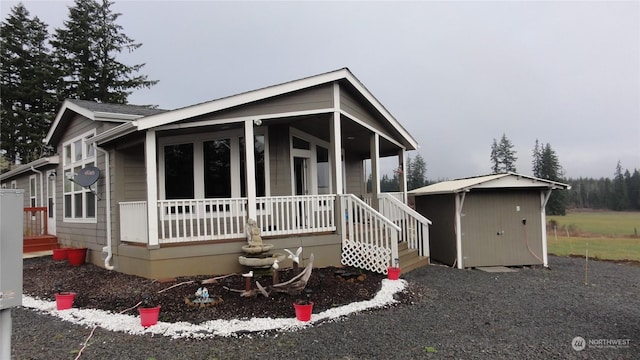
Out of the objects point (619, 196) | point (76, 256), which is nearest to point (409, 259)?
point (76, 256)

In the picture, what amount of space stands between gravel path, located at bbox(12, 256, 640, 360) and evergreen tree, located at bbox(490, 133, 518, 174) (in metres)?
58.9

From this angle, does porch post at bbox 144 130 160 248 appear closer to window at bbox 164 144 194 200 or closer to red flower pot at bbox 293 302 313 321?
window at bbox 164 144 194 200

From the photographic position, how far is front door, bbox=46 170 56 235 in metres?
11.0

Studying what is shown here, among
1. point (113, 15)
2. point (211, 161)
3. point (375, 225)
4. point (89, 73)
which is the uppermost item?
point (113, 15)

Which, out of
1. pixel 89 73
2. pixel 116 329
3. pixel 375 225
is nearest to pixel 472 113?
pixel 375 225

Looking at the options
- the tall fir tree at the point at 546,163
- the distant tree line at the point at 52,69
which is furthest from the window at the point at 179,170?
the tall fir tree at the point at 546,163

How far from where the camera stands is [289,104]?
7.38m

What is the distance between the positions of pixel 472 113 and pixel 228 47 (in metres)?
25.2

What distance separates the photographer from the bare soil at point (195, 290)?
4719 millimetres

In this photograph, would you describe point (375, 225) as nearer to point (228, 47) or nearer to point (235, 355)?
point (235, 355)

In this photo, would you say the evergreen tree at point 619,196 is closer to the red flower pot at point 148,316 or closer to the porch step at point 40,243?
the red flower pot at point 148,316

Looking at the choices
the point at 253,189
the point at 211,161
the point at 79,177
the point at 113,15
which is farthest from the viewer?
the point at 113,15

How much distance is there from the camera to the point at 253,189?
679 cm

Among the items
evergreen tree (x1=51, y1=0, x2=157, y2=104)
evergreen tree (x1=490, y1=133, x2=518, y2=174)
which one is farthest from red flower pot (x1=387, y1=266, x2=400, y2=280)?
evergreen tree (x1=490, y1=133, x2=518, y2=174)
